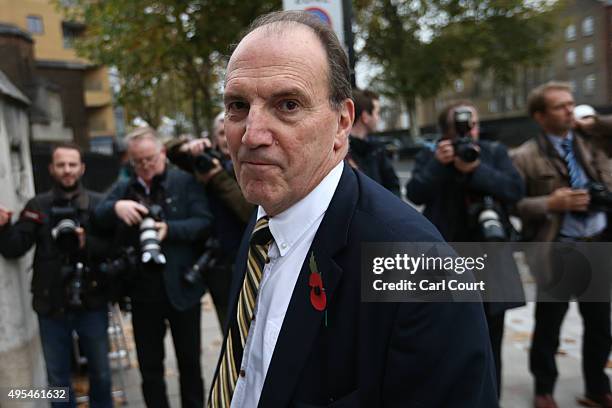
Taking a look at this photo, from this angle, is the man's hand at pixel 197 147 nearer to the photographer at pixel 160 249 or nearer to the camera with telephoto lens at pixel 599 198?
the photographer at pixel 160 249

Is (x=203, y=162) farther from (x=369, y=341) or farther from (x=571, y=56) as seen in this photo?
(x=571, y=56)

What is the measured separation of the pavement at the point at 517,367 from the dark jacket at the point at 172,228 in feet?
4.33

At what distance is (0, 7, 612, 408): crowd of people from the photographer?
1239 millimetres

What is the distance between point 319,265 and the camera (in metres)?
1.30

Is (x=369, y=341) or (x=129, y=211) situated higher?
(x=129, y=211)

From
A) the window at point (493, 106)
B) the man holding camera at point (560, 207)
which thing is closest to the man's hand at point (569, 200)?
the man holding camera at point (560, 207)

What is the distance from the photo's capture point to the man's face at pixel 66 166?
3.39 metres

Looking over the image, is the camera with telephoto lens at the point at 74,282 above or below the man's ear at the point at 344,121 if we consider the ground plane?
below

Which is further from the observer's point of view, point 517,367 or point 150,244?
point 517,367

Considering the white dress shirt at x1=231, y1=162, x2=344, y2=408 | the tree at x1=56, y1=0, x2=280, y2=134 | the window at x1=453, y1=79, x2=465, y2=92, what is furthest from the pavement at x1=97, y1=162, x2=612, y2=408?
the window at x1=453, y1=79, x2=465, y2=92

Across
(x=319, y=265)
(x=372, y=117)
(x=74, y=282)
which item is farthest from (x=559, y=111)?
(x=74, y=282)

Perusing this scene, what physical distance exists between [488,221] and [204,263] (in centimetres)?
180

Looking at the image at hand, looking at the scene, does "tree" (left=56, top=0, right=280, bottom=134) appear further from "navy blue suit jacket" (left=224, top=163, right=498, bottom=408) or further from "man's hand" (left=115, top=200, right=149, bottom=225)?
"navy blue suit jacket" (left=224, top=163, right=498, bottom=408)

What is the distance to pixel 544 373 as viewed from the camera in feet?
12.1
